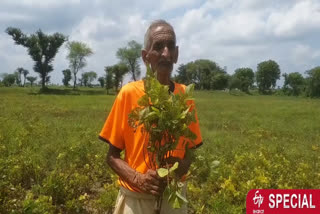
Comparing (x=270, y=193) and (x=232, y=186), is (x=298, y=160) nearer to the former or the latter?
(x=232, y=186)

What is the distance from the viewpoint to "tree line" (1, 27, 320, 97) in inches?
1751

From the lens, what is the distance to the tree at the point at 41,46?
4362cm

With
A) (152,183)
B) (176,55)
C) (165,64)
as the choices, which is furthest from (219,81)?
(152,183)

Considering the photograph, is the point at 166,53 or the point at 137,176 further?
the point at 166,53

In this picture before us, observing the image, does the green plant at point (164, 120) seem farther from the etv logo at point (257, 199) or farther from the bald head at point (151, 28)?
the etv logo at point (257, 199)

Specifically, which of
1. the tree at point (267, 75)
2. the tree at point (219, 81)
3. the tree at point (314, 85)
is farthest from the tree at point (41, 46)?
the tree at point (267, 75)

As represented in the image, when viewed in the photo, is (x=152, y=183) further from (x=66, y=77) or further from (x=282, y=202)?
(x=66, y=77)

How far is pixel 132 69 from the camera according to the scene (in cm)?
3180

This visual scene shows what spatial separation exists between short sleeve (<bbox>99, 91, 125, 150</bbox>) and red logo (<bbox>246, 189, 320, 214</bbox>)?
178 cm

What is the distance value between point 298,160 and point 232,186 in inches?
115

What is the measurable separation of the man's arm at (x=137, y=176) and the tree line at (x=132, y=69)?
967 inches

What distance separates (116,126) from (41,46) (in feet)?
150

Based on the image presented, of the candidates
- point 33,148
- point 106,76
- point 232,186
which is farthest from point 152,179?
point 106,76

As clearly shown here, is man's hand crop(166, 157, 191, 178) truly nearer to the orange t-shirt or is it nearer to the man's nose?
the orange t-shirt
